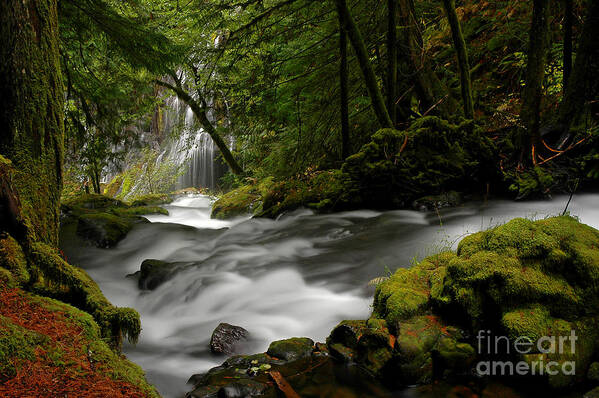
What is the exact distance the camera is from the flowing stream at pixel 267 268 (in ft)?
11.8

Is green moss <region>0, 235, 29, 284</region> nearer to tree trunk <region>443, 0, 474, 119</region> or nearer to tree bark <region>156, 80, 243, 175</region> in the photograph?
tree trunk <region>443, 0, 474, 119</region>

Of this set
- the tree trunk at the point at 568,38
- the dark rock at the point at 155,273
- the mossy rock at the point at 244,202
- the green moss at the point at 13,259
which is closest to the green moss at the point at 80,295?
the green moss at the point at 13,259

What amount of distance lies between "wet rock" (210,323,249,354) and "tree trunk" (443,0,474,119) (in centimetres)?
624

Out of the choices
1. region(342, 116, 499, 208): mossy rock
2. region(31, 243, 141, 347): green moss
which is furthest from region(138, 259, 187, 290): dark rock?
region(342, 116, 499, 208): mossy rock

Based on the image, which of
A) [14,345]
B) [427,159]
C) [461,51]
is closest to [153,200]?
[427,159]

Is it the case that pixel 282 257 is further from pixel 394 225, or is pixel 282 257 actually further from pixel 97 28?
pixel 97 28

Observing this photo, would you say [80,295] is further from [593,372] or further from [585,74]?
[585,74]

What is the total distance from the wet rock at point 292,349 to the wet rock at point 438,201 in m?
4.58

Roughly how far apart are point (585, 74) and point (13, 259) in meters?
7.88

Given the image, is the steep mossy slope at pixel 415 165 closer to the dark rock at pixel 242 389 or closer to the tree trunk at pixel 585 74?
the tree trunk at pixel 585 74

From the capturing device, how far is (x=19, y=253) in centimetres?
210

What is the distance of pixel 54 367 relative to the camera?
1499mm

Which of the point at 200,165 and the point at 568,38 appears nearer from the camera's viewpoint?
the point at 568,38

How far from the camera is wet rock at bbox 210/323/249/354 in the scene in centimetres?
329
